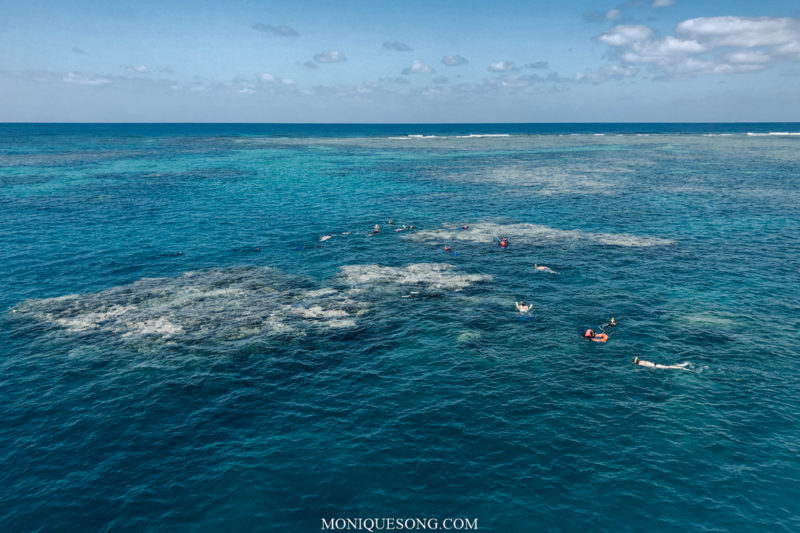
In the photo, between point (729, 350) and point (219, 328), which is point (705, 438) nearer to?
point (729, 350)

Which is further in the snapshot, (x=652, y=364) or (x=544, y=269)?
(x=544, y=269)

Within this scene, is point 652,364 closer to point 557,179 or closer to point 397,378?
point 397,378

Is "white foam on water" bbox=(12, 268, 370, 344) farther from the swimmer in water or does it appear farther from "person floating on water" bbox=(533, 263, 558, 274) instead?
the swimmer in water

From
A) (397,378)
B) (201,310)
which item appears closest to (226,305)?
(201,310)

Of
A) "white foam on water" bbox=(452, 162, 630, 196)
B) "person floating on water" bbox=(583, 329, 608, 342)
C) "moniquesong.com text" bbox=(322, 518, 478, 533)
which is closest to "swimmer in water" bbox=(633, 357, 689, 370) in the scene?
"person floating on water" bbox=(583, 329, 608, 342)

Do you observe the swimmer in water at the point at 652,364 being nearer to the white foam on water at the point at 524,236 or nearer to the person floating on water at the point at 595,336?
the person floating on water at the point at 595,336

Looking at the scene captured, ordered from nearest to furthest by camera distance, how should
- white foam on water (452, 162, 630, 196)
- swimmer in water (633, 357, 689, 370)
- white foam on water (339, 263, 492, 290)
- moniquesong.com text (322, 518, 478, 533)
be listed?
moniquesong.com text (322, 518, 478, 533) → swimmer in water (633, 357, 689, 370) → white foam on water (339, 263, 492, 290) → white foam on water (452, 162, 630, 196)
